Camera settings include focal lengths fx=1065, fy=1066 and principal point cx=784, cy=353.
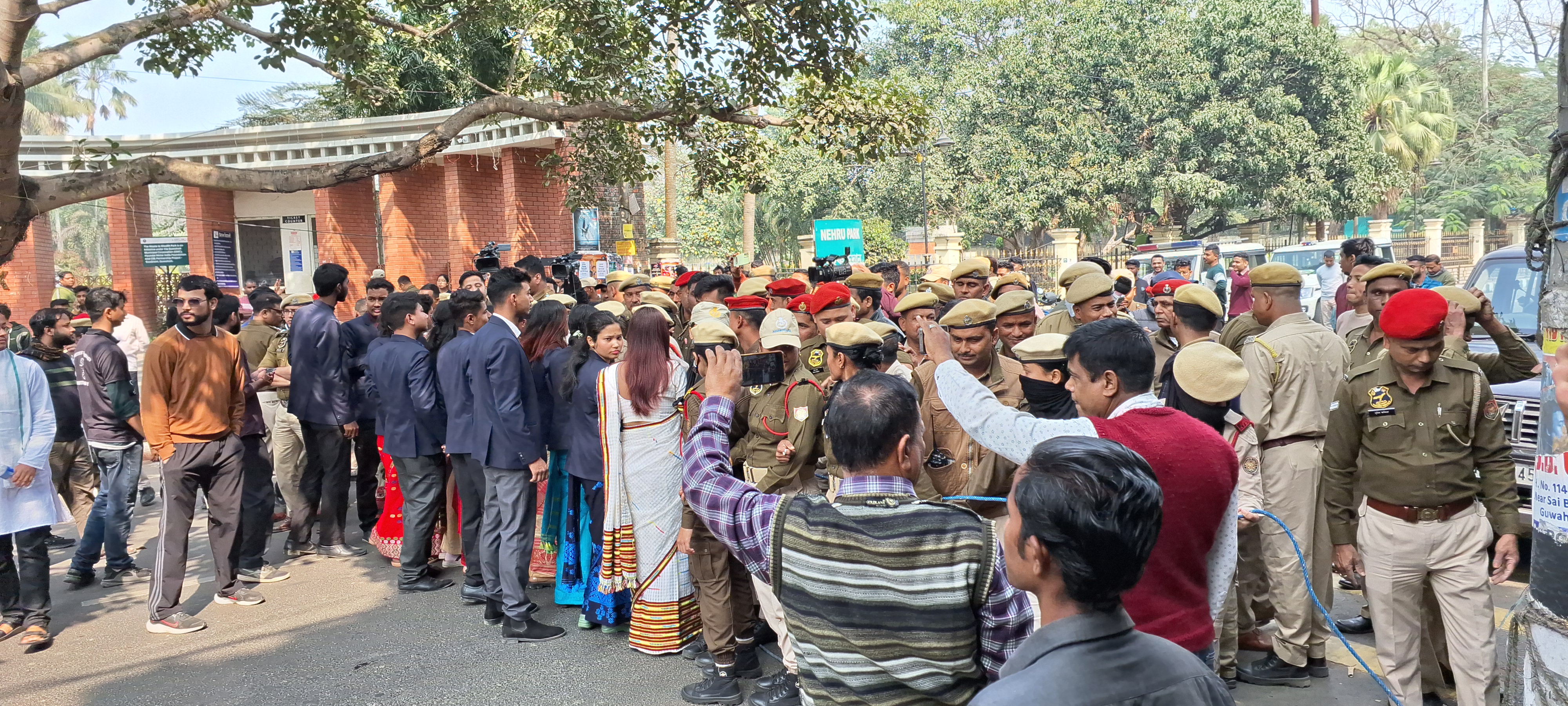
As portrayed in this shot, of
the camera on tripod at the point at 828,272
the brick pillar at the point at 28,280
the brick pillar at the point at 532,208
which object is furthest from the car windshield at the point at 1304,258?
the brick pillar at the point at 28,280

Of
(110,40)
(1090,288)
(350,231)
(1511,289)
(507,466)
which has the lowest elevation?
(507,466)

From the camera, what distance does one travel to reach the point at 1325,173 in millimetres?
28969

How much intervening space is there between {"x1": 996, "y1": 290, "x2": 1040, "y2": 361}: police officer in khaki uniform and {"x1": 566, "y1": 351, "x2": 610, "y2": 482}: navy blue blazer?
6.75ft

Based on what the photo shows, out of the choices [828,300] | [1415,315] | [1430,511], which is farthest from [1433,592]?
[828,300]

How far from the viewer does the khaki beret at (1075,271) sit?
633 centimetres

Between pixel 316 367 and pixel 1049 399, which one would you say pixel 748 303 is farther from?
pixel 316 367

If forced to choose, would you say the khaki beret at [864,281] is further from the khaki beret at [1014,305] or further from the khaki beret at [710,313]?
the khaki beret at [1014,305]

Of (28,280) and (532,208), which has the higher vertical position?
(532,208)

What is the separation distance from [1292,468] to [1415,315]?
118 cm

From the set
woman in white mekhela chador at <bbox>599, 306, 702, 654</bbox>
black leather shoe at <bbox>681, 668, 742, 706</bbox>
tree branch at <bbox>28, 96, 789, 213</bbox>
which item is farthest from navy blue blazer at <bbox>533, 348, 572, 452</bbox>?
black leather shoe at <bbox>681, 668, 742, 706</bbox>

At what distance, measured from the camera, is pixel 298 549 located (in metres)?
7.67

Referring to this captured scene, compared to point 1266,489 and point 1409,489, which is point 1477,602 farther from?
point 1266,489

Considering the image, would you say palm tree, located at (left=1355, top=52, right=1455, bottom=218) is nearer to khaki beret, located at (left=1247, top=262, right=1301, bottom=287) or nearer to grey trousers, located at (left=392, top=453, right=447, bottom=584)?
khaki beret, located at (left=1247, top=262, right=1301, bottom=287)

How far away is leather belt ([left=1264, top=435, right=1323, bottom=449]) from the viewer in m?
4.93
